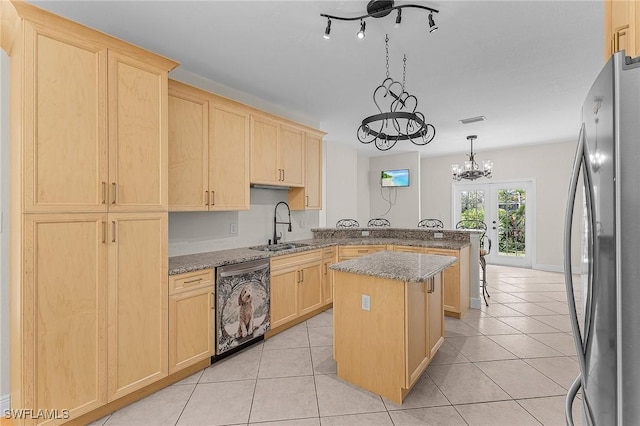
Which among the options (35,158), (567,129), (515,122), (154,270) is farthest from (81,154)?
(567,129)

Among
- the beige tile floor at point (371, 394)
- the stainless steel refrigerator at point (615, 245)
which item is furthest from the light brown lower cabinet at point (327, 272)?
the stainless steel refrigerator at point (615, 245)

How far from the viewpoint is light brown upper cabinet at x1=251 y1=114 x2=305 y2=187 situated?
327 centimetres

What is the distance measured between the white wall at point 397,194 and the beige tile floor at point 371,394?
4119 mm

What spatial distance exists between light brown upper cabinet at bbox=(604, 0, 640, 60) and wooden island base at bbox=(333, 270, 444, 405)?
60.0 inches

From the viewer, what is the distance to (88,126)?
180 cm

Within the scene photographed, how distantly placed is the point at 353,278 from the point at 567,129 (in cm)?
546

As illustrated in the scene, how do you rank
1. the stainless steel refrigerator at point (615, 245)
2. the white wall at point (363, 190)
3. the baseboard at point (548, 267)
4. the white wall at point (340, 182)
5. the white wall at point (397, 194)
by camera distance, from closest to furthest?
the stainless steel refrigerator at point (615, 245) → the white wall at point (340, 182) → the baseboard at point (548, 267) → the white wall at point (397, 194) → the white wall at point (363, 190)

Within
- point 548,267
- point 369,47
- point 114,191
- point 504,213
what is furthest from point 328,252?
point 548,267

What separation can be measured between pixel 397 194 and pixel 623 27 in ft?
21.7

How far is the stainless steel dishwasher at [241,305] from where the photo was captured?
2555 mm

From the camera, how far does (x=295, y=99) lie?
3.69m

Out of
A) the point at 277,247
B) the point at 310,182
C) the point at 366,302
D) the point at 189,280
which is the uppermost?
the point at 310,182

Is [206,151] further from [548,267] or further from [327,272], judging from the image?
[548,267]

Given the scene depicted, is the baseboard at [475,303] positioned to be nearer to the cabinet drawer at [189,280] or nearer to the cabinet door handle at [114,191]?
the cabinet drawer at [189,280]
